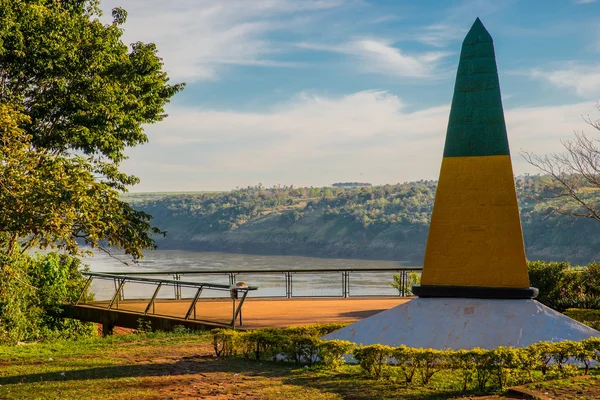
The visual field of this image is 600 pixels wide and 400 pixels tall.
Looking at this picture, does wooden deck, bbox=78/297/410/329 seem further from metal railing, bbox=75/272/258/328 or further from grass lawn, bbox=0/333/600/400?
grass lawn, bbox=0/333/600/400

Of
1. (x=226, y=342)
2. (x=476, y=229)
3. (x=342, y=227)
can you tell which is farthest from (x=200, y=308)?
(x=342, y=227)

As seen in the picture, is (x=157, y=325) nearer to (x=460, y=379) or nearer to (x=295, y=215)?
(x=460, y=379)

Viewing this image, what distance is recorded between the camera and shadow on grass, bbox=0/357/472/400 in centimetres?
867

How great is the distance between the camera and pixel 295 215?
87000 mm

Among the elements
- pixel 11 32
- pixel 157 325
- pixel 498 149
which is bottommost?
pixel 157 325

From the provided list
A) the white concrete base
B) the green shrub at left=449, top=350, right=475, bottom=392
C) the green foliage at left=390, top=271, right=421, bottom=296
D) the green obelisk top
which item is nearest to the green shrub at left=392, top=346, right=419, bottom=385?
the green shrub at left=449, top=350, right=475, bottom=392

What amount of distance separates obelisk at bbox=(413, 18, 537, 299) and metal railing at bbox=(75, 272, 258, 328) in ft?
14.1

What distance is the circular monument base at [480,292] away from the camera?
11.0 m

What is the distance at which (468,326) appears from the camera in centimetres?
1069

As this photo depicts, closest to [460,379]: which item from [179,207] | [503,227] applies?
[503,227]

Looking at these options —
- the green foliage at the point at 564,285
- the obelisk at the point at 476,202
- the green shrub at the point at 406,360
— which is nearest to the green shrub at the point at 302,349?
the green shrub at the point at 406,360

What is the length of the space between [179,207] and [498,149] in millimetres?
86422

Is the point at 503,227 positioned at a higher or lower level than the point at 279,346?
higher

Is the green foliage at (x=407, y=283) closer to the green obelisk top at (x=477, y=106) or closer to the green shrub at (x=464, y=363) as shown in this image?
the green obelisk top at (x=477, y=106)
